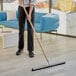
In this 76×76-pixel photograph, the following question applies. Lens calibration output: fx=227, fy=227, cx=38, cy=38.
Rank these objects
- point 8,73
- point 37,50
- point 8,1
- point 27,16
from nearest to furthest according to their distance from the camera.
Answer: point 8,73
point 27,16
point 37,50
point 8,1

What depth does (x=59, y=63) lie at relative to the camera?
4219 mm

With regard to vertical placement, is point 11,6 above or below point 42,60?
above

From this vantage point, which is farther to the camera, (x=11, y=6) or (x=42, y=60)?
(x=11, y=6)

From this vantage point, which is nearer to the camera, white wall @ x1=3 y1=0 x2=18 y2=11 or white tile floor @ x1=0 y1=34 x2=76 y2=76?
white tile floor @ x1=0 y1=34 x2=76 y2=76

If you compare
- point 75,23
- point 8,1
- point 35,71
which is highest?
point 8,1

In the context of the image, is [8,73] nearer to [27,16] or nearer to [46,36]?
[27,16]

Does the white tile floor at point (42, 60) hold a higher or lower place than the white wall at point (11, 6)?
lower

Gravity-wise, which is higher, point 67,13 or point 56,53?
point 67,13

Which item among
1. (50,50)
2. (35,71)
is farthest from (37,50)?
(35,71)

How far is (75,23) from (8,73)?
3.76m

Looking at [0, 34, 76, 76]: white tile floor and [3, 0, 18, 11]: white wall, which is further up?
[3, 0, 18, 11]: white wall

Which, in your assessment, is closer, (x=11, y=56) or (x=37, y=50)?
(x=11, y=56)

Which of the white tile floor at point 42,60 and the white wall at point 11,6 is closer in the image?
the white tile floor at point 42,60

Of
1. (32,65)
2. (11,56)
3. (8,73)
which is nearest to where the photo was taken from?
(8,73)
